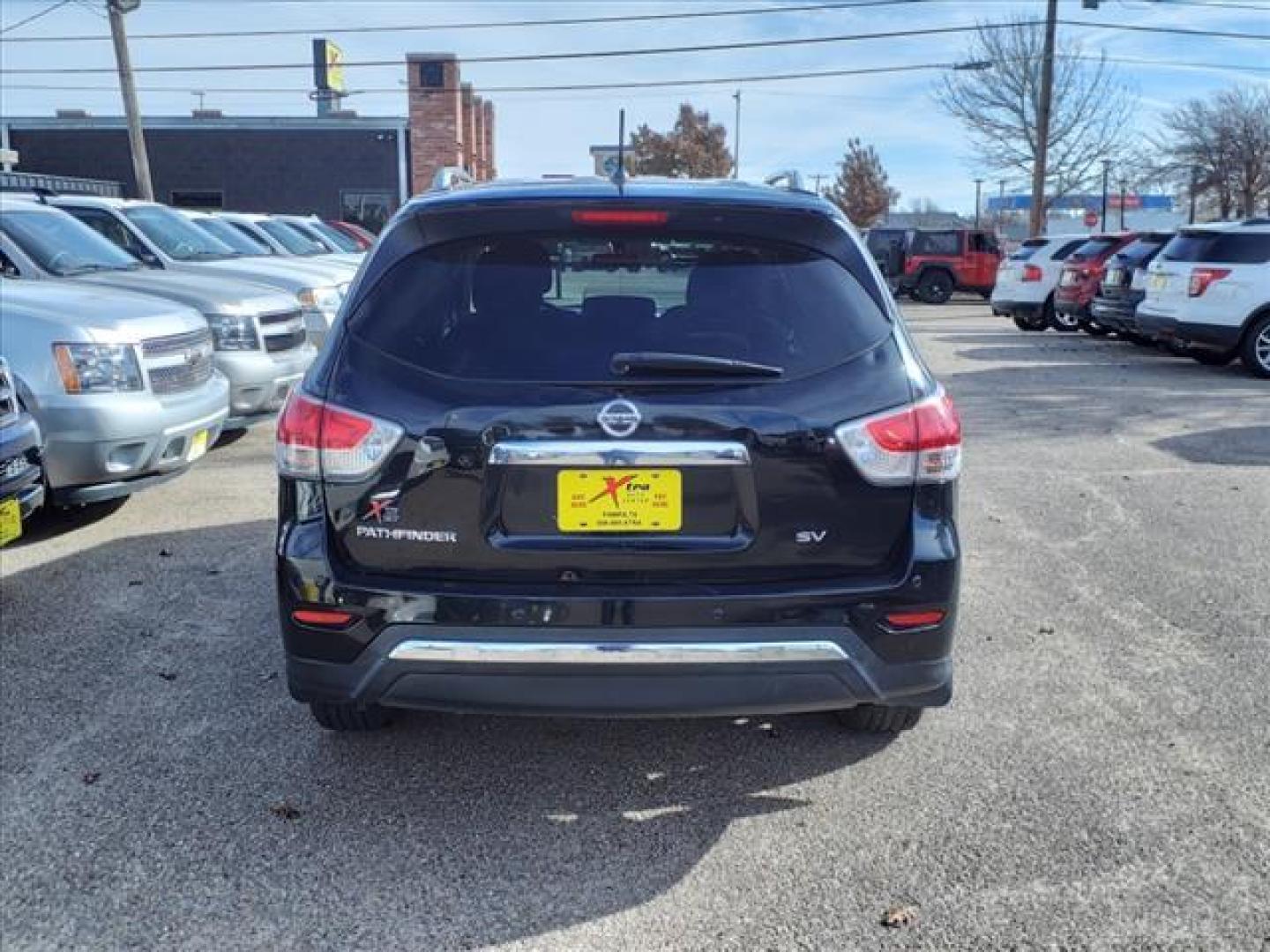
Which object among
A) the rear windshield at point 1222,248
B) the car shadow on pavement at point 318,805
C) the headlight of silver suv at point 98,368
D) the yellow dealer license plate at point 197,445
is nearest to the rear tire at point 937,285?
the rear windshield at point 1222,248

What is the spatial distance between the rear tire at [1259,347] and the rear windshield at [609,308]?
11391mm

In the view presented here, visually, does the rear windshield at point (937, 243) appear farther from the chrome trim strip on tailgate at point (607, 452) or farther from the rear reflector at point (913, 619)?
the chrome trim strip on tailgate at point (607, 452)

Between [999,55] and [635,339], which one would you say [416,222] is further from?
[999,55]

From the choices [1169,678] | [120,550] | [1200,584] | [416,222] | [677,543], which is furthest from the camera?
[120,550]

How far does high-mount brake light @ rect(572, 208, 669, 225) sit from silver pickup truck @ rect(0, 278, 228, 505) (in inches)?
140

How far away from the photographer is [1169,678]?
426 cm

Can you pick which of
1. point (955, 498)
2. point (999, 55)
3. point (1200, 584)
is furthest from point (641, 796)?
point (999, 55)

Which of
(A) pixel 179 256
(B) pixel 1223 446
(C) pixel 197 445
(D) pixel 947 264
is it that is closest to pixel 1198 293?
(B) pixel 1223 446

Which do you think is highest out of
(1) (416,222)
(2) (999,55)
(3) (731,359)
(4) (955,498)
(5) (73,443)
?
(2) (999,55)

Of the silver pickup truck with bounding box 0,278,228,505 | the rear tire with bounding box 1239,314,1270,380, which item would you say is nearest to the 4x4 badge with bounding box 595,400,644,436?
the silver pickup truck with bounding box 0,278,228,505

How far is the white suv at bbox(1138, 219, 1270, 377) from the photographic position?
12.3 metres

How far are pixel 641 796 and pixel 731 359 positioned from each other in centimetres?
138

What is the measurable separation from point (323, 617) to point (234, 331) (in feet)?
18.2

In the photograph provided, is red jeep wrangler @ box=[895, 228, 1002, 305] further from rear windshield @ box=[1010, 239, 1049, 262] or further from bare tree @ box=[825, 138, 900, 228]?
bare tree @ box=[825, 138, 900, 228]
